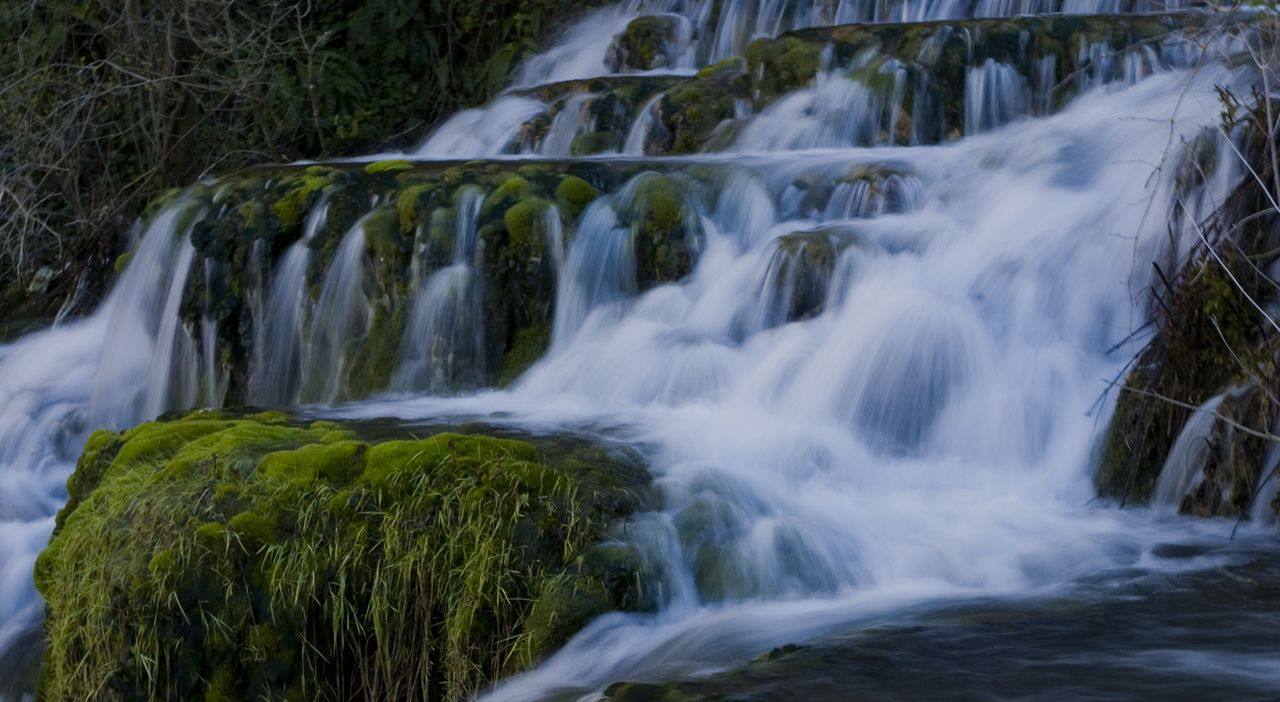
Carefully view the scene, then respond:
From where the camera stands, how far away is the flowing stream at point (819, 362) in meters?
4.77

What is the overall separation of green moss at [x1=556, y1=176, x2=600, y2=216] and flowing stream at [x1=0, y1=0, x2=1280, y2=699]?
12cm

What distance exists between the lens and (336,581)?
177 inches

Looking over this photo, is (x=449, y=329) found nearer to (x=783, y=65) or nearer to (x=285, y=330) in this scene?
(x=285, y=330)

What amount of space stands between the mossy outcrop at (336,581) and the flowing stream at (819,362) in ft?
0.55

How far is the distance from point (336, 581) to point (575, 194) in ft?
12.1

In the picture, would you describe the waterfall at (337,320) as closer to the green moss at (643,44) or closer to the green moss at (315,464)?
the green moss at (315,464)

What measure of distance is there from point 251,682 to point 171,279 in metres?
4.69

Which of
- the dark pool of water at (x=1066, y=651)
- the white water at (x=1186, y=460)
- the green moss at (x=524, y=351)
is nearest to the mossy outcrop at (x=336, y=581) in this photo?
the dark pool of water at (x=1066, y=651)

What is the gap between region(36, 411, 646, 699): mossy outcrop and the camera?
444 cm

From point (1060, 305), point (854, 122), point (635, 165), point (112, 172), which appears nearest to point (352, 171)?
point (635, 165)

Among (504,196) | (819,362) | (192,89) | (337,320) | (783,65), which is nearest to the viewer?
(819,362)

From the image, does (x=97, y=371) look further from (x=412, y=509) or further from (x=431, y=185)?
(x=412, y=509)

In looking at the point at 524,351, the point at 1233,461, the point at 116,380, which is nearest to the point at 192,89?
the point at 116,380

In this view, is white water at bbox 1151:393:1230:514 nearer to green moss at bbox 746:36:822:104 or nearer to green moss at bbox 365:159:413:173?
green moss at bbox 746:36:822:104
